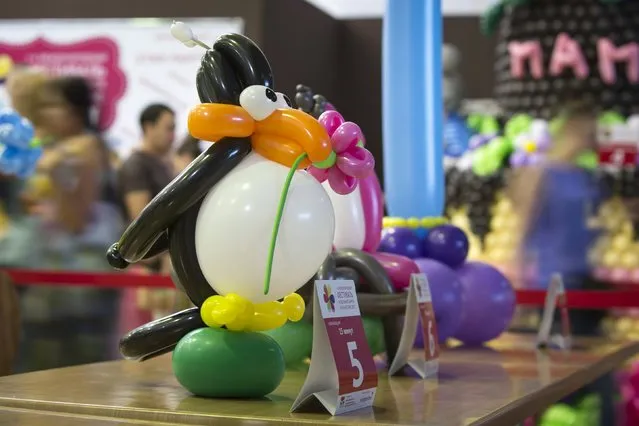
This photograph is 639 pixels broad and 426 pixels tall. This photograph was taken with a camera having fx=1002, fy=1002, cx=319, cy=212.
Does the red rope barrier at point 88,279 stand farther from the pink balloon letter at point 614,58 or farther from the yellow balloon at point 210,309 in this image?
the yellow balloon at point 210,309

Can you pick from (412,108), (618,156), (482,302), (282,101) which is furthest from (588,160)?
(282,101)

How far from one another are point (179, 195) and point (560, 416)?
1430 mm

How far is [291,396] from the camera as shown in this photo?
159cm

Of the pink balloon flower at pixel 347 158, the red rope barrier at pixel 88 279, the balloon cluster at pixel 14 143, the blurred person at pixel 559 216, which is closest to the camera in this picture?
the pink balloon flower at pixel 347 158

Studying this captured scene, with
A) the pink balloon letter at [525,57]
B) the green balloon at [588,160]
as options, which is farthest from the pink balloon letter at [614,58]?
the green balloon at [588,160]

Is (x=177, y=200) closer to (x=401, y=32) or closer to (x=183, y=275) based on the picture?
(x=183, y=275)

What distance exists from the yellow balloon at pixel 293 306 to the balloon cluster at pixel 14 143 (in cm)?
168

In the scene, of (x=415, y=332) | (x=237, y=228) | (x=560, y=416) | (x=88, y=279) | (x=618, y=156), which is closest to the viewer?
(x=237, y=228)

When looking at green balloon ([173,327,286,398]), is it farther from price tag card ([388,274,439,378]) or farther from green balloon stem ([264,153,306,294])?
price tag card ([388,274,439,378])

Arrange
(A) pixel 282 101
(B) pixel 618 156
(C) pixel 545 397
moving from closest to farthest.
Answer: (A) pixel 282 101, (C) pixel 545 397, (B) pixel 618 156

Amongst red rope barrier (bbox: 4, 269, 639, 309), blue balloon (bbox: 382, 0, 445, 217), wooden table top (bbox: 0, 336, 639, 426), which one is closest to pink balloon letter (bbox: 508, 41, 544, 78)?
red rope barrier (bbox: 4, 269, 639, 309)

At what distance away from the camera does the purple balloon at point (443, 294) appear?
8.00 ft

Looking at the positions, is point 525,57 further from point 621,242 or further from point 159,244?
point 159,244

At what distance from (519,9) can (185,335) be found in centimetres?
463
